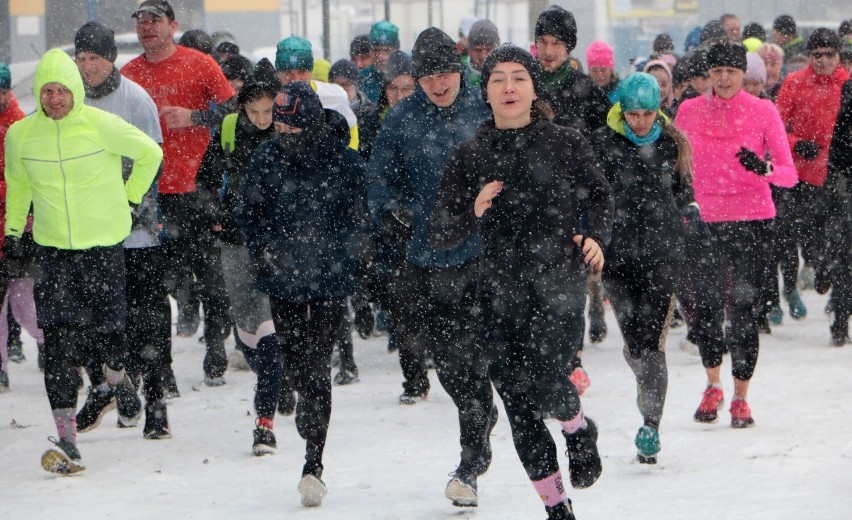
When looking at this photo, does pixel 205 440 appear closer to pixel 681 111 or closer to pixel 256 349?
pixel 256 349

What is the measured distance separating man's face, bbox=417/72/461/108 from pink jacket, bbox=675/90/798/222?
2109 mm

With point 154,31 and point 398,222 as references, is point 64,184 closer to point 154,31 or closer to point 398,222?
point 398,222

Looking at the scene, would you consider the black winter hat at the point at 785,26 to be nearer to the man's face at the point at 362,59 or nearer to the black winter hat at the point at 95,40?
the man's face at the point at 362,59

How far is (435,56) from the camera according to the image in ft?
22.2

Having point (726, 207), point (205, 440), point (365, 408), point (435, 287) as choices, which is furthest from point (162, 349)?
point (726, 207)

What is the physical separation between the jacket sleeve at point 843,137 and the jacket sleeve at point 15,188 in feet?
18.7

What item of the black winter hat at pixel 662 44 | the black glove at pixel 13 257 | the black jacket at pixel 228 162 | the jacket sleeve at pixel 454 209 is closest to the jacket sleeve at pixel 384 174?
the jacket sleeve at pixel 454 209

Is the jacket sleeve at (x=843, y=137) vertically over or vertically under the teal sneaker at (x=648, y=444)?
over

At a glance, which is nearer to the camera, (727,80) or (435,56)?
(435,56)

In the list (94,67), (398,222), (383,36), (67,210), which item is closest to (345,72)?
(383,36)

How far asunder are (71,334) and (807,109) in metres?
6.43

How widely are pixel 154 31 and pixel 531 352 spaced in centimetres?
464

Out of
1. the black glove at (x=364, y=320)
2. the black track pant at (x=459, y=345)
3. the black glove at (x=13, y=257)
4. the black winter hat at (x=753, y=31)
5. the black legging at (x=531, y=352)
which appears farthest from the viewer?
the black winter hat at (x=753, y=31)

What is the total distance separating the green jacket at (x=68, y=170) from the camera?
749 cm
